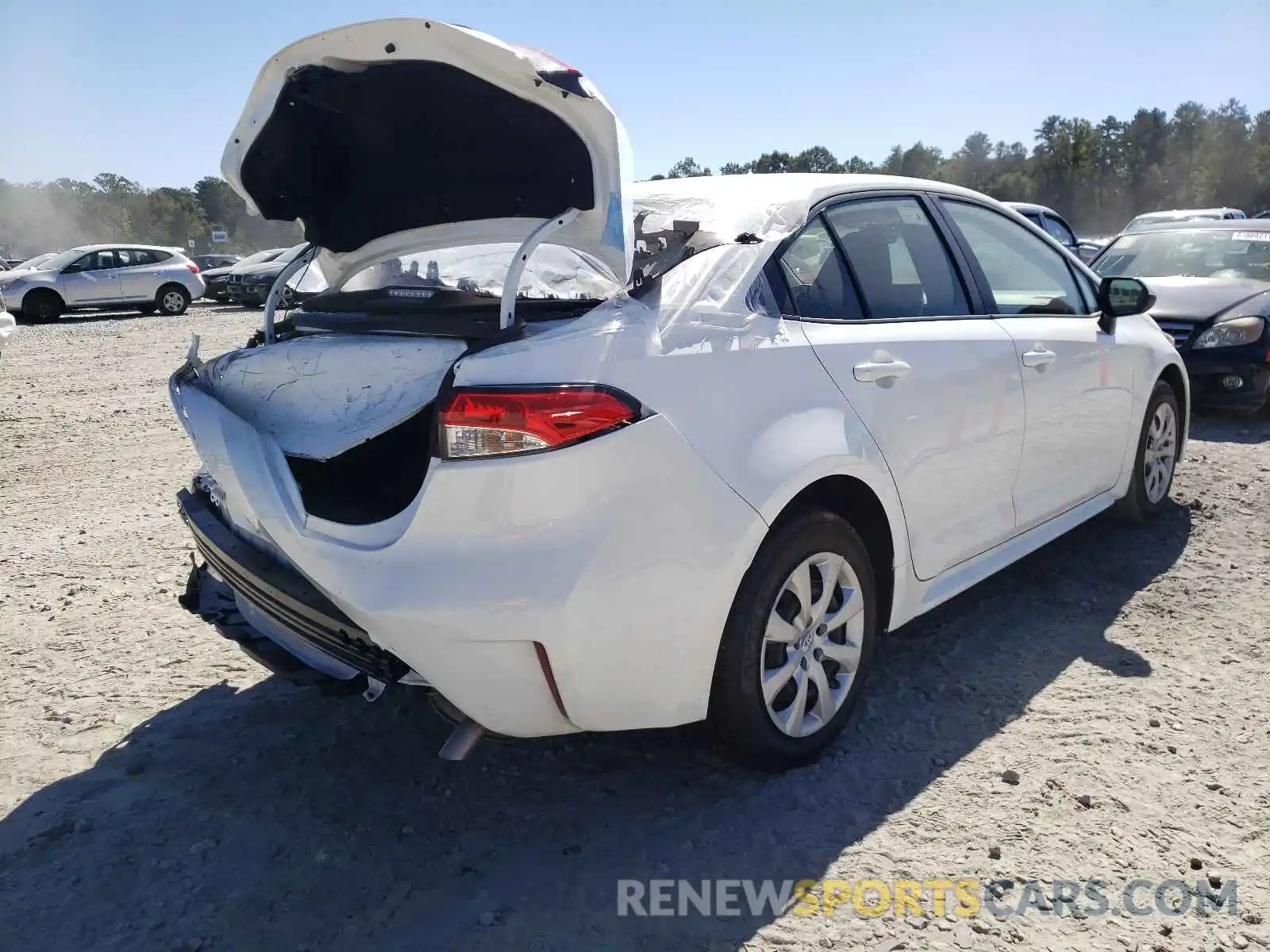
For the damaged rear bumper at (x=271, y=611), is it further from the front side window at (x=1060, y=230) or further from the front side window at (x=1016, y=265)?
the front side window at (x=1060, y=230)

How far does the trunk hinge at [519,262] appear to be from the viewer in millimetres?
2442

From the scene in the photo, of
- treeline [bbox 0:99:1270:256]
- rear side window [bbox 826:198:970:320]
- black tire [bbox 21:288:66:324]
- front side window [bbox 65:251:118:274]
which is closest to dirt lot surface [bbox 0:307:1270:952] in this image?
rear side window [bbox 826:198:970:320]

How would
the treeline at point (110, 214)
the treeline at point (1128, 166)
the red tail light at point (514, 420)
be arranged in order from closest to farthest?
the red tail light at point (514, 420), the treeline at point (1128, 166), the treeline at point (110, 214)

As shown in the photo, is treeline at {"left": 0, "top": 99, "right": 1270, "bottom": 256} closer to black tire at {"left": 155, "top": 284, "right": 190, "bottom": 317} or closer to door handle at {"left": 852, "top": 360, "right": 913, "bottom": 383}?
black tire at {"left": 155, "top": 284, "right": 190, "bottom": 317}

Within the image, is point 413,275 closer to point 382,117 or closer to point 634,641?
point 382,117

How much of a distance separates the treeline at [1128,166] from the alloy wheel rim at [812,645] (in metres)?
67.4

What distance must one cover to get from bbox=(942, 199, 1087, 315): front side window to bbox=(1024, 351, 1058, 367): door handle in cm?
19

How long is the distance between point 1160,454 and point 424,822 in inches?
165

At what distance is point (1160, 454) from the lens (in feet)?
16.7

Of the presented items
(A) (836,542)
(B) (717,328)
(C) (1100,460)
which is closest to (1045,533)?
(C) (1100,460)

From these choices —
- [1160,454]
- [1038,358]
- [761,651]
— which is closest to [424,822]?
[761,651]

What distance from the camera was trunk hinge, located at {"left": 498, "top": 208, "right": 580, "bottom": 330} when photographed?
8.01 ft

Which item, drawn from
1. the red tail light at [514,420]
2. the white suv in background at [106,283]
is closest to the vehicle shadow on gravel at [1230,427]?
the red tail light at [514,420]

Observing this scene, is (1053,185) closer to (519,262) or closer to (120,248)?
(120,248)
